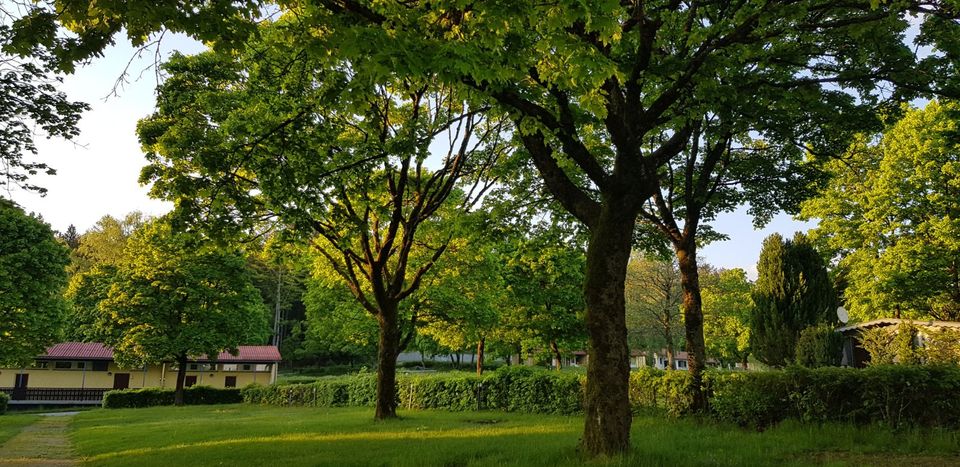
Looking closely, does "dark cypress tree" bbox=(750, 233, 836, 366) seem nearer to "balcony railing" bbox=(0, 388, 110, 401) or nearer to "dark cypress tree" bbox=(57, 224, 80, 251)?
"balcony railing" bbox=(0, 388, 110, 401)

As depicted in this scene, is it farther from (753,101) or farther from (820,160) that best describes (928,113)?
(753,101)

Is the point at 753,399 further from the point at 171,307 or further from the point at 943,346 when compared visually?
the point at 171,307

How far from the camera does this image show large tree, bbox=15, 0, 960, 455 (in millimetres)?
6535

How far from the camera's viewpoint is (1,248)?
25.7 m

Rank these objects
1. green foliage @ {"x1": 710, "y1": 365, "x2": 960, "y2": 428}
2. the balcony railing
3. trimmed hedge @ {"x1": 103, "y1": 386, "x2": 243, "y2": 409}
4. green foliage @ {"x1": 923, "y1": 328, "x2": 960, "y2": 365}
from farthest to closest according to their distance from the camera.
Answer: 1. the balcony railing
2. trimmed hedge @ {"x1": 103, "y1": 386, "x2": 243, "y2": 409}
3. green foliage @ {"x1": 923, "y1": 328, "x2": 960, "y2": 365}
4. green foliage @ {"x1": 710, "y1": 365, "x2": 960, "y2": 428}

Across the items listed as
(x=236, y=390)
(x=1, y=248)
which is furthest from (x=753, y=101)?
(x=236, y=390)

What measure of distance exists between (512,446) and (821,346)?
19.6 m

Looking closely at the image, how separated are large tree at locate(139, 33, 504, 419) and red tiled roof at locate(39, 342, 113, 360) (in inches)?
1509

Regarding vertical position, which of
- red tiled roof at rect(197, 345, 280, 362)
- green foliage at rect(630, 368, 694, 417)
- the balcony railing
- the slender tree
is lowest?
the balcony railing

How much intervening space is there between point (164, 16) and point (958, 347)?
64.4ft

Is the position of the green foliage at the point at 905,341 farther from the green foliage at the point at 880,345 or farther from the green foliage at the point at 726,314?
the green foliage at the point at 726,314

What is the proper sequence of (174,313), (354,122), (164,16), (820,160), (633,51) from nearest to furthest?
→ (164,16), (633,51), (820,160), (354,122), (174,313)

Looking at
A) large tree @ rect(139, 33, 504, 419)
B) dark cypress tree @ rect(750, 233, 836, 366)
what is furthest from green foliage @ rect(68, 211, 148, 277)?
dark cypress tree @ rect(750, 233, 836, 366)

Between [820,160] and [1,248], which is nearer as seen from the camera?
[820,160]
